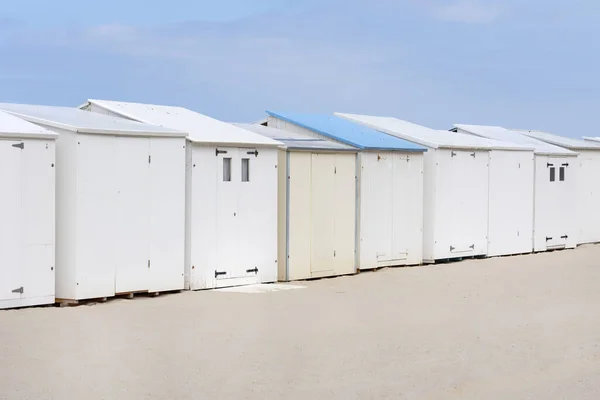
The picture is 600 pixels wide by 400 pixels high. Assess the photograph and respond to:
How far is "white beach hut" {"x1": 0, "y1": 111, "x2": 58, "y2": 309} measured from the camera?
11.3 m

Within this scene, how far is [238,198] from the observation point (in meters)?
14.3

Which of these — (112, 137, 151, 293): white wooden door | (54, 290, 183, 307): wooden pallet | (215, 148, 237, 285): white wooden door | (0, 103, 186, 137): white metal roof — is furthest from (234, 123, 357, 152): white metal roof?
(54, 290, 183, 307): wooden pallet

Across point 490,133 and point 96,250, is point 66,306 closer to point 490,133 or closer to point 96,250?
point 96,250

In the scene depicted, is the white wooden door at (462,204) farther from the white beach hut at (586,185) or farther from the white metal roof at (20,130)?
the white metal roof at (20,130)

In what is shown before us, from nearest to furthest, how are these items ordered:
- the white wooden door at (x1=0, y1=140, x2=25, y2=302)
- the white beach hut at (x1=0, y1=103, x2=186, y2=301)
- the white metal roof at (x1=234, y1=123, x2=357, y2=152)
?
the white wooden door at (x1=0, y1=140, x2=25, y2=302) → the white beach hut at (x1=0, y1=103, x2=186, y2=301) → the white metal roof at (x1=234, y1=123, x2=357, y2=152)

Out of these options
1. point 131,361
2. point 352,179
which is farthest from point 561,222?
point 131,361

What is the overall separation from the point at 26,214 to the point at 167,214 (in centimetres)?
231

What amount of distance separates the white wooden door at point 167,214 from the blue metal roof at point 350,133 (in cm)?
451

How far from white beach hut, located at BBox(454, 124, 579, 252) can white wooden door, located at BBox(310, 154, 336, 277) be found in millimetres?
7536

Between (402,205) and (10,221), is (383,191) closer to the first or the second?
(402,205)

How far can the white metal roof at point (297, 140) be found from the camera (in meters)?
15.5

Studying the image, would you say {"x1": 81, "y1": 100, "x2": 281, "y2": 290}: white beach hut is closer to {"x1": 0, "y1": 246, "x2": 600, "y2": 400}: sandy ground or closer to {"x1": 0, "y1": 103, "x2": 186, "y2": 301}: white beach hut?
{"x1": 0, "y1": 103, "x2": 186, "y2": 301}: white beach hut

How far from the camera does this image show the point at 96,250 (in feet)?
40.0

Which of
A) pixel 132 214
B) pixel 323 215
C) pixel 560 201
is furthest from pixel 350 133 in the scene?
pixel 560 201
